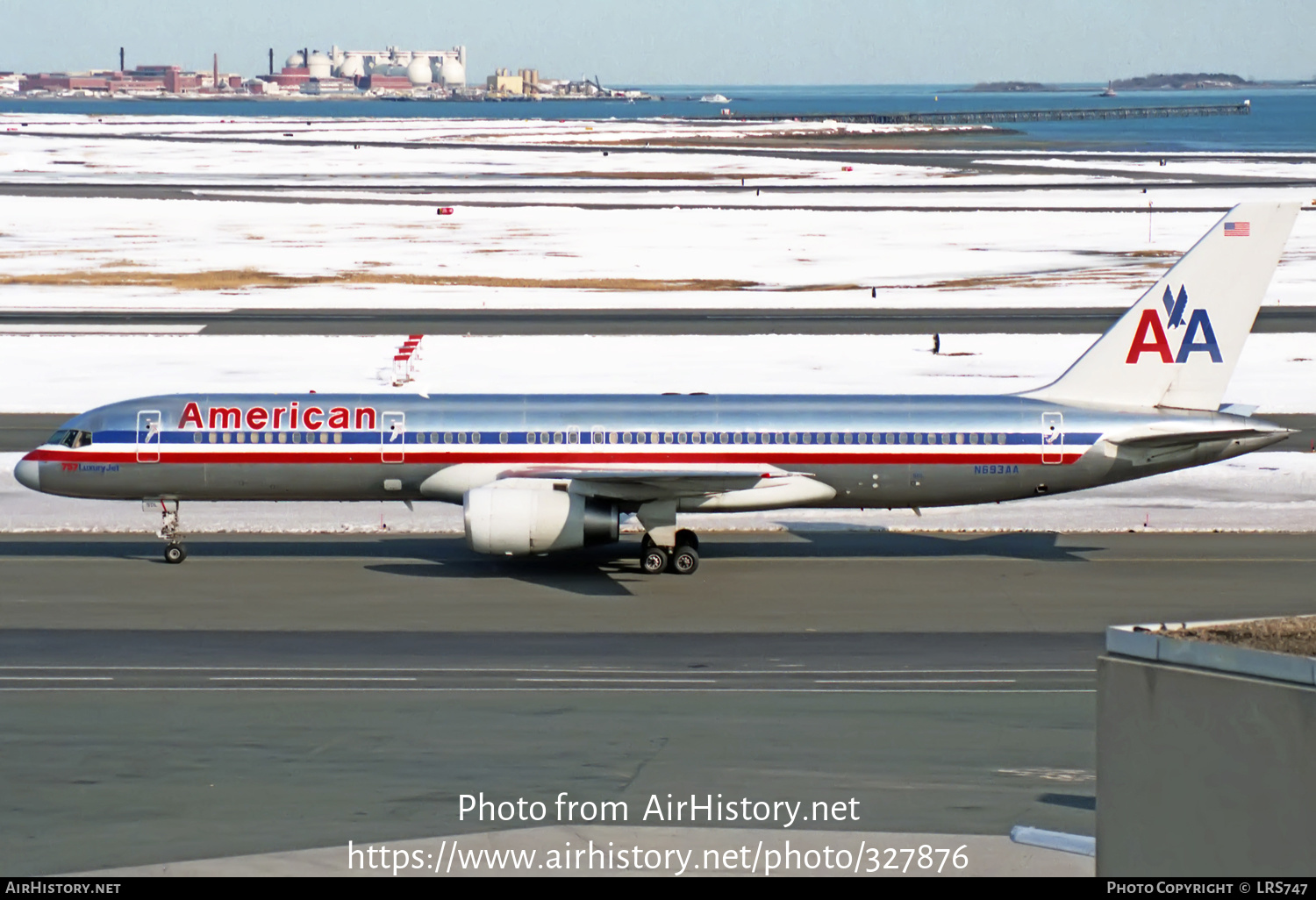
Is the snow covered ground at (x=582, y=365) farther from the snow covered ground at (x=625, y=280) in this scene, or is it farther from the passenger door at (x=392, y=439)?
the passenger door at (x=392, y=439)

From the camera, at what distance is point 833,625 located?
36844mm

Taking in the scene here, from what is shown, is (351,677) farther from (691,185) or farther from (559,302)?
(691,185)

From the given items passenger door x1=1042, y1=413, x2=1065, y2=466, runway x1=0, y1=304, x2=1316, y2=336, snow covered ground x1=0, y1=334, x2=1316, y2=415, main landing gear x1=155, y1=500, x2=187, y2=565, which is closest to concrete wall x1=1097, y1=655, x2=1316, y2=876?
passenger door x1=1042, y1=413, x2=1065, y2=466

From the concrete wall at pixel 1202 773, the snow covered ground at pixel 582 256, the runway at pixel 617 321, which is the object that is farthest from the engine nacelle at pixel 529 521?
the snow covered ground at pixel 582 256

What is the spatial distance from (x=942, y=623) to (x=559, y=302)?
5962cm

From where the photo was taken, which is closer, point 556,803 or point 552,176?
point 556,803

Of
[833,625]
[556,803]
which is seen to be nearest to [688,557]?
[833,625]

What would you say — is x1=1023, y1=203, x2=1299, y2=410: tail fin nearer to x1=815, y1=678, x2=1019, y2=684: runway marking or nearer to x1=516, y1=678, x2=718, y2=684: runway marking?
x1=815, y1=678, x2=1019, y2=684: runway marking

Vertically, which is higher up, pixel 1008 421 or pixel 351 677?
pixel 1008 421

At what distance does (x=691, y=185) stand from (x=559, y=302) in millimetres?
85507

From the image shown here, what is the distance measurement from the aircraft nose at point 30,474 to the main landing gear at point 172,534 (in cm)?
304

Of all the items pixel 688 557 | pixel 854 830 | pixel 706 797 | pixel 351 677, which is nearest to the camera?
pixel 854 830

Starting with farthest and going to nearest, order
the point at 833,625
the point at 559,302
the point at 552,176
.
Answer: the point at 552,176, the point at 559,302, the point at 833,625

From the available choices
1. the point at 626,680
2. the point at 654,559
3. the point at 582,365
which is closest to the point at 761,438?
the point at 654,559
